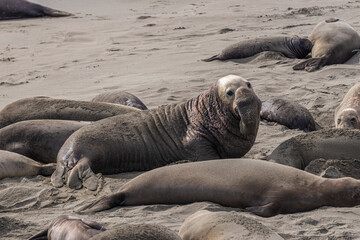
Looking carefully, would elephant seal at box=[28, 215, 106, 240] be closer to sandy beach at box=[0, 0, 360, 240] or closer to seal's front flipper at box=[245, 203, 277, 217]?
sandy beach at box=[0, 0, 360, 240]

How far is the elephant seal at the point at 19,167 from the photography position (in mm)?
5781

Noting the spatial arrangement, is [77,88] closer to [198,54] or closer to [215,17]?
[198,54]

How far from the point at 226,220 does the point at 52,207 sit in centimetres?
156

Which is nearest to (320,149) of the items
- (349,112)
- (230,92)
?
(230,92)

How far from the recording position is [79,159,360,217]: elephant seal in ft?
14.9

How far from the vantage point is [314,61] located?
31.3ft

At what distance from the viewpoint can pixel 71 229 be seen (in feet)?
12.7

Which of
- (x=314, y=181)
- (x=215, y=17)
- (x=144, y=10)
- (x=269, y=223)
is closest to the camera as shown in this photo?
(x=269, y=223)

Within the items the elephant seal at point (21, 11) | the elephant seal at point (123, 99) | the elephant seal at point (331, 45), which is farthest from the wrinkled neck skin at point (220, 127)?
the elephant seal at point (21, 11)

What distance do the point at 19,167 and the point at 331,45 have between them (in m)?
5.42

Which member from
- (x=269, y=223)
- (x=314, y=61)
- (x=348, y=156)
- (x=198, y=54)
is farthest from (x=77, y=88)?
(x=269, y=223)

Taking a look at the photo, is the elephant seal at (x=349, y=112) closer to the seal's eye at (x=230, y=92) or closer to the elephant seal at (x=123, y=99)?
the seal's eye at (x=230, y=92)

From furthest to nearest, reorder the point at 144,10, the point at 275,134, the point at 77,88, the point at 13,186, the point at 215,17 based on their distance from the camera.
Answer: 1. the point at 144,10
2. the point at 215,17
3. the point at 77,88
4. the point at 275,134
5. the point at 13,186

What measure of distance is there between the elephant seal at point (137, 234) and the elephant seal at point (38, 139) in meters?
3.07
